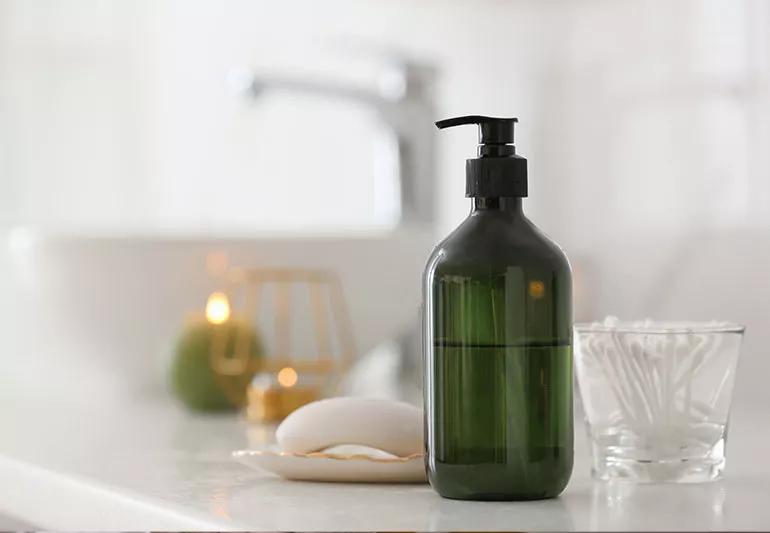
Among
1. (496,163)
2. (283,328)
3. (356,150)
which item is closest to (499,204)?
(496,163)

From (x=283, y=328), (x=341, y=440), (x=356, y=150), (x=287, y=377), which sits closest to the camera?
(x=341, y=440)

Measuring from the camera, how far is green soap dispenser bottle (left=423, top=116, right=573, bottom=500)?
64 centimetres

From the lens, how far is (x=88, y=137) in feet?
7.27

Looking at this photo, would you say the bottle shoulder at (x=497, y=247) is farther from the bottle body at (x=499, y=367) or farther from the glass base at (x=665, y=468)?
the glass base at (x=665, y=468)

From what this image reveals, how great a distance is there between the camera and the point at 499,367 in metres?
0.64

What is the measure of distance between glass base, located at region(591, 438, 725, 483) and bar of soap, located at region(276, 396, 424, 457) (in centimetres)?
11

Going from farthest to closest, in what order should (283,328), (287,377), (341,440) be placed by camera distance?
(283,328)
(287,377)
(341,440)

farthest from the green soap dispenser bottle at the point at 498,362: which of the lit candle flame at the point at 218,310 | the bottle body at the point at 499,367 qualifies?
the lit candle flame at the point at 218,310

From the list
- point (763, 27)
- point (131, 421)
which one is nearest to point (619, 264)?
point (763, 27)

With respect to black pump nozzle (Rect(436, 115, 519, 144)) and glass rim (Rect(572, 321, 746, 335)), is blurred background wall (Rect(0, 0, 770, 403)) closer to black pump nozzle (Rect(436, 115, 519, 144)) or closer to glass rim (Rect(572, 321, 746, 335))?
glass rim (Rect(572, 321, 746, 335))

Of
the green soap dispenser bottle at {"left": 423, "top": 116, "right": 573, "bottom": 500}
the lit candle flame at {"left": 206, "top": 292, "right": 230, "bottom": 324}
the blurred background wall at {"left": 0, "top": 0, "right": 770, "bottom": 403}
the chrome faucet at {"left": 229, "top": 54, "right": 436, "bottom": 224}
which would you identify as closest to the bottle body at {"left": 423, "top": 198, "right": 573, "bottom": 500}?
the green soap dispenser bottle at {"left": 423, "top": 116, "right": 573, "bottom": 500}

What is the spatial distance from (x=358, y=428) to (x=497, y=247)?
0.52 feet

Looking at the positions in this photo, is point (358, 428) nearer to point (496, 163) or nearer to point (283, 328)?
point (496, 163)

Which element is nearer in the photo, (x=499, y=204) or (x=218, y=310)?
(x=499, y=204)
